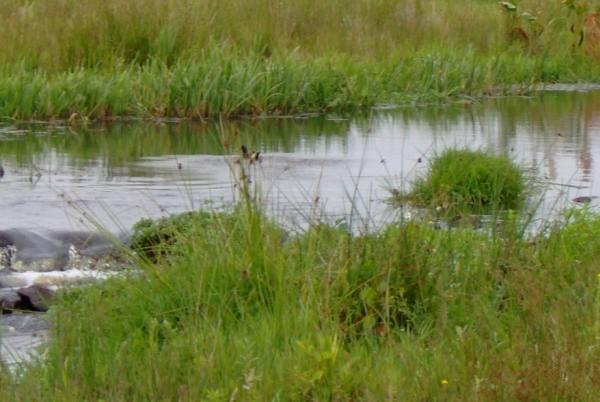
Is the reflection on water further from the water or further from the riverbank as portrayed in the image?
the riverbank

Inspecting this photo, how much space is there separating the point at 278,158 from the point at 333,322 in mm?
5258

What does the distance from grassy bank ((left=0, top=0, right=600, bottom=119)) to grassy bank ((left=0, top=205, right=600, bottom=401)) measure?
4590 mm

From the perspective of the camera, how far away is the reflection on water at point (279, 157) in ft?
22.8

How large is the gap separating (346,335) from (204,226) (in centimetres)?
150

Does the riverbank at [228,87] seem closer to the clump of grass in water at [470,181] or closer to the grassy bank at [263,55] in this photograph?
the grassy bank at [263,55]

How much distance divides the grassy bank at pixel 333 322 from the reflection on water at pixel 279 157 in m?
1.17

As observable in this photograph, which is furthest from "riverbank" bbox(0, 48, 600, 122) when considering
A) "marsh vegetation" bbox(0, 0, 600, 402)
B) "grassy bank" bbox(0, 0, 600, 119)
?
"marsh vegetation" bbox(0, 0, 600, 402)

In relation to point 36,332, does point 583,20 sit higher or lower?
higher

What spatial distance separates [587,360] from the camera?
3.41 meters

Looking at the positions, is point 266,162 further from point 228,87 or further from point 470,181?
point 228,87

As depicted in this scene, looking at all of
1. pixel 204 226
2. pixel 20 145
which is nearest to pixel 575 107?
pixel 20 145

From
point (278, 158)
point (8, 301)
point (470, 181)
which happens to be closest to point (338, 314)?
point (8, 301)

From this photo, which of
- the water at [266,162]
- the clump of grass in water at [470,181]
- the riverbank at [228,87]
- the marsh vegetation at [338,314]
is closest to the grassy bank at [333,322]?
the marsh vegetation at [338,314]

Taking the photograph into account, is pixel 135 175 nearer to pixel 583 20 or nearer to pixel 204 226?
pixel 204 226
